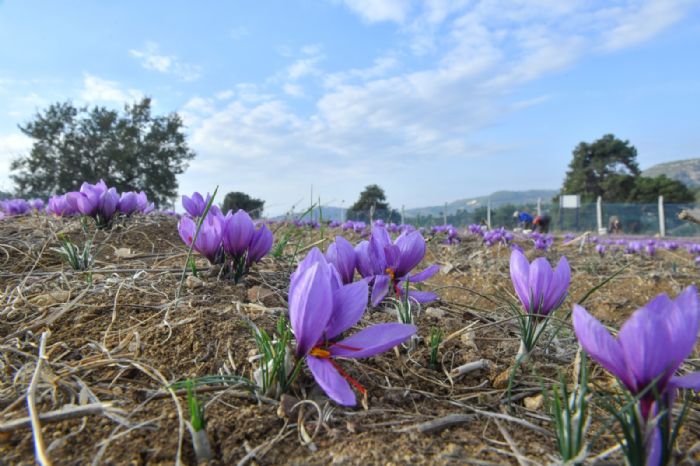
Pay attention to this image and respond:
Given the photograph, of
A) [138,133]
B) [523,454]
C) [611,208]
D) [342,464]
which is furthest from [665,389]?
[138,133]

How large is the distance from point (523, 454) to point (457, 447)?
110 mm

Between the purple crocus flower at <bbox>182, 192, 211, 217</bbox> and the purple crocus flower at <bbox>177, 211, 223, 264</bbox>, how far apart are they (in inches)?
27.2

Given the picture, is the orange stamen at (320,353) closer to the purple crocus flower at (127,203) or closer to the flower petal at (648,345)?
the flower petal at (648,345)

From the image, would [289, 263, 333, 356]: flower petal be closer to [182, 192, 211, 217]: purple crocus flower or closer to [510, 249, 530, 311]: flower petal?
→ [510, 249, 530, 311]: flower petal

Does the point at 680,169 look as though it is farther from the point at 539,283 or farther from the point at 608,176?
the point at 539,283

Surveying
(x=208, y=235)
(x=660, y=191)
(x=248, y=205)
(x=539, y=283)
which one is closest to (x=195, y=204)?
(x=208, y=235)

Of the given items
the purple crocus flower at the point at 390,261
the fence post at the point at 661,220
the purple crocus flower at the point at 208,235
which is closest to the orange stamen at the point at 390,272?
the purple crocus flower at the point at 390,261

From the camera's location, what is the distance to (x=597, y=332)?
722 millimetres

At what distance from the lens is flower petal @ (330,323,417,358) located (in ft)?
2.76

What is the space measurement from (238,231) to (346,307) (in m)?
0.63

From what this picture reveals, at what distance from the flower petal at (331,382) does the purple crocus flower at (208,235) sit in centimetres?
76

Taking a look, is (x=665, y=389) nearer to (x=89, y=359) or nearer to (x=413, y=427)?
(x=413, y=427)

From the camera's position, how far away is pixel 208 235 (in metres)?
1.48

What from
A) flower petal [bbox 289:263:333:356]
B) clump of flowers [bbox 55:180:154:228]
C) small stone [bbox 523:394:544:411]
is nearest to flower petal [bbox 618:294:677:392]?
small stone [bbox 523:394:544:411]
